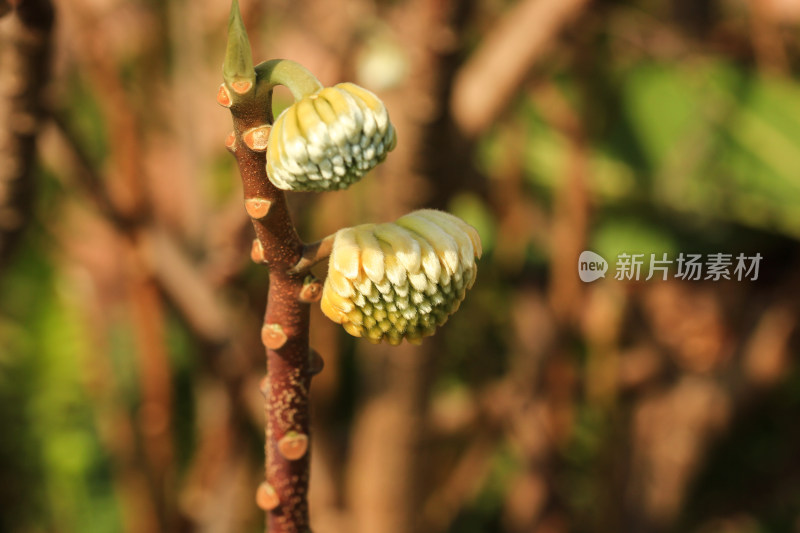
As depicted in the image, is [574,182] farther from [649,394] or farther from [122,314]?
[122,314]

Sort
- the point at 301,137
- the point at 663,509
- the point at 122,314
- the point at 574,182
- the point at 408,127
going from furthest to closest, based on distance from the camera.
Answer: the point at 122,314 < the point at 663,509 < the point at 574,182 < the point at 408,127 < the point at 301,137

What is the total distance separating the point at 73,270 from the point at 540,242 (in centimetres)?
93

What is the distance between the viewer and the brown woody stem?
28cm

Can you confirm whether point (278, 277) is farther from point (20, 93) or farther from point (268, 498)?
point (20, 93)

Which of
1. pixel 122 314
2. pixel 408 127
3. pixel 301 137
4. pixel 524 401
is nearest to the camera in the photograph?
pixel 301 137

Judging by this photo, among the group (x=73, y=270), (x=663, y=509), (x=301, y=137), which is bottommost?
(x=663, y=509)

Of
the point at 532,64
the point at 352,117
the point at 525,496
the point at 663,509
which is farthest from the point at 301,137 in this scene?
the point at 663,509

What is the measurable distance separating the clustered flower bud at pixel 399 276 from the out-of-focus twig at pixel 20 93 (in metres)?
0.33

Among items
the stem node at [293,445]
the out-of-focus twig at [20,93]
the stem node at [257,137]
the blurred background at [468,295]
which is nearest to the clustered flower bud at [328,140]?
the stem node at [257,137]

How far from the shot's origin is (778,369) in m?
1.28

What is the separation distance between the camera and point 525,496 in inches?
53.2

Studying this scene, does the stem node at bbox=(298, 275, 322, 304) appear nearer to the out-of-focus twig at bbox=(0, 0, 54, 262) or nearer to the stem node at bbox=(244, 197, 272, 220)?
the stem node at bbox=(244, 197, 272, 220)

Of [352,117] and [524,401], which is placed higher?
[352,117]

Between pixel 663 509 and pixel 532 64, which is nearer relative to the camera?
pixel 532 64
